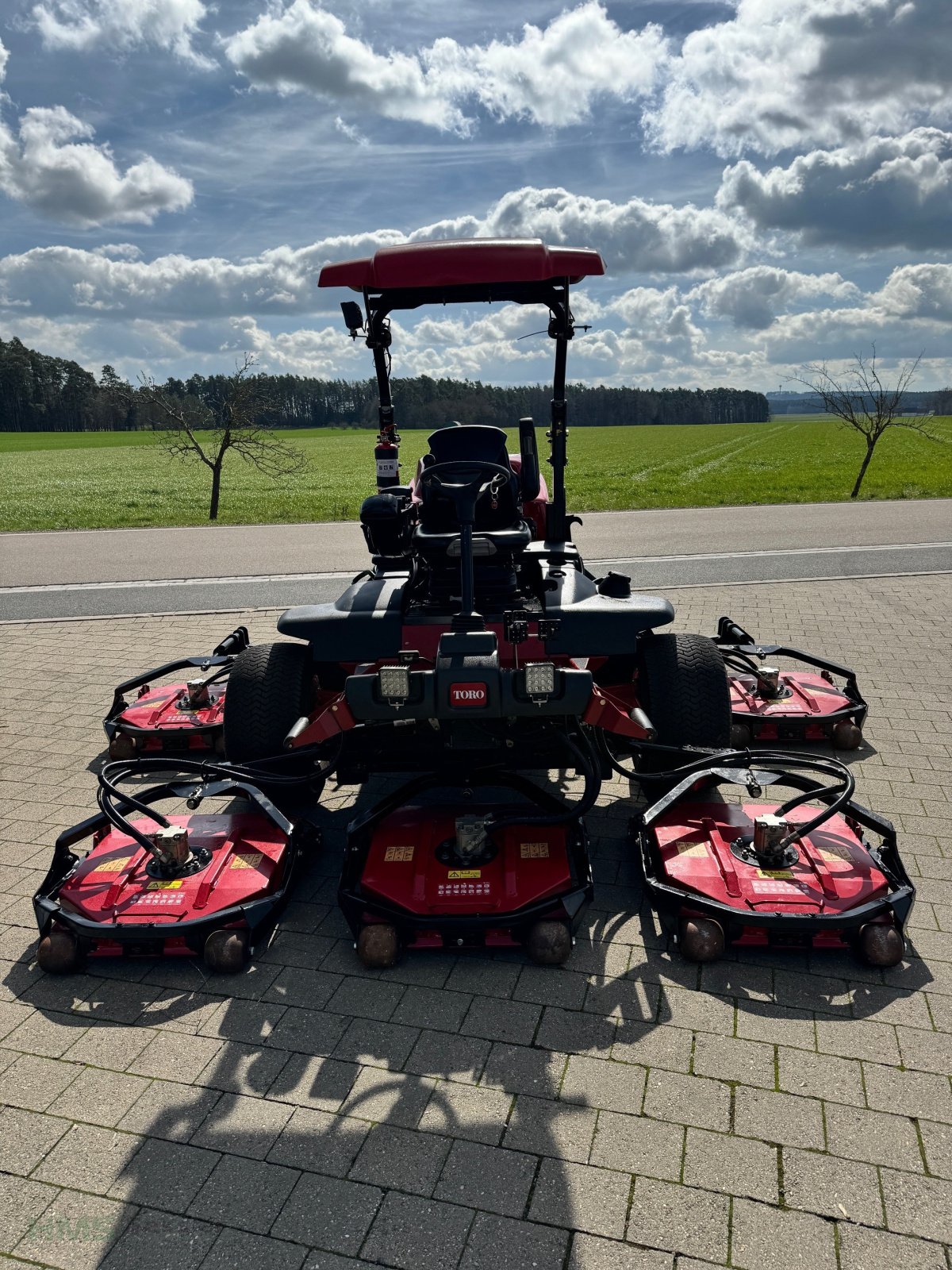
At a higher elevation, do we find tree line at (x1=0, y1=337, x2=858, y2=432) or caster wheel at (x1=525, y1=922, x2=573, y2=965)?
tree line at (x1=0, y1=337, x2=858, y2=432)

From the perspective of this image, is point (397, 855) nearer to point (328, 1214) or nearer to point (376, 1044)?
point (376, 1044)

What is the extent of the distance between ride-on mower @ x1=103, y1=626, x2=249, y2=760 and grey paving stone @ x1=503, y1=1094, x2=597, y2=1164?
3175mm

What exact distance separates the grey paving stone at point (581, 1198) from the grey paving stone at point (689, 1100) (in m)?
0.30

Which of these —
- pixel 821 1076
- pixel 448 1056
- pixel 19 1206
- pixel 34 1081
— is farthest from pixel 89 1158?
pixel 821 1076

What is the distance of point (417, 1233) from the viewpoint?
2.36 metres

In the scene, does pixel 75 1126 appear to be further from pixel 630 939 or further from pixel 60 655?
pixel 60 655

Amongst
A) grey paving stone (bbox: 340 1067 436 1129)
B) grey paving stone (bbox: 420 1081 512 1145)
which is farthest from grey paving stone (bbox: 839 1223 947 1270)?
grey paving stone (bbox: 340 1067 436 1129)

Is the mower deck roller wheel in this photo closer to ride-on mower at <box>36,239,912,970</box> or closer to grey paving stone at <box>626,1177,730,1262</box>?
ride-on mower at <box>36,239,912,970</box>

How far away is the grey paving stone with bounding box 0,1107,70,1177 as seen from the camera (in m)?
2.63

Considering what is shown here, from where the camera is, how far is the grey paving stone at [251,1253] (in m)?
2.29

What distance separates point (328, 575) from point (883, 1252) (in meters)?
10.7

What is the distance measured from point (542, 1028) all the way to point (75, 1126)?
5.15 feet

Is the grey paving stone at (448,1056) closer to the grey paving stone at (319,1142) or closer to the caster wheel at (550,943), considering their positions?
the grey paving stone at (319,1142)

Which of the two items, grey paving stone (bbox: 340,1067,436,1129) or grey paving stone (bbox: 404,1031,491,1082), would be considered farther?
grey paving stone (bbox: 404,1031,491,1082)
